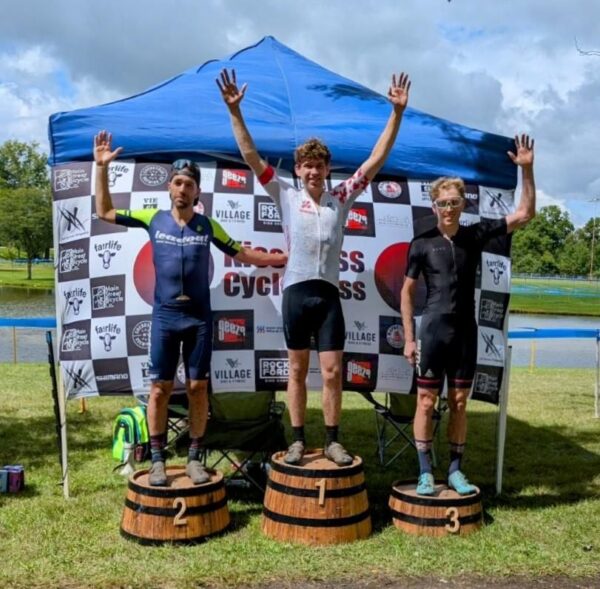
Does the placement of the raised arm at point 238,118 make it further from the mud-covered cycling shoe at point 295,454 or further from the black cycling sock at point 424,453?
the black cycling sock at point 424,453

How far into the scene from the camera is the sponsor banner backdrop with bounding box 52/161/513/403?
14.0 ft

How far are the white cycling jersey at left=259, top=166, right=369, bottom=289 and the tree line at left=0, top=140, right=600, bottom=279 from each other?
111 ft

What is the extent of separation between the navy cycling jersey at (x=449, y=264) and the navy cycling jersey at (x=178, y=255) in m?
1.28

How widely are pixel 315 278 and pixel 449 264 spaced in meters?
0.84

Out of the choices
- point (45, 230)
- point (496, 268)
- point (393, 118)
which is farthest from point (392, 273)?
point (45, 230)

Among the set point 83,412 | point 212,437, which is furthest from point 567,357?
point 212,437

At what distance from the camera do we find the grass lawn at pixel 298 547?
3.25m

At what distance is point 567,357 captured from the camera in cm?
1673

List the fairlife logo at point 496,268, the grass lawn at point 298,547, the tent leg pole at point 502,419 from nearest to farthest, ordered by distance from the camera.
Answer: the grass lawn at point 298,547 → the tent leg pole at point 502,419 → the fairlife logo at point 496,268

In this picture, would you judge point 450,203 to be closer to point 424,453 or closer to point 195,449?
point 424,453

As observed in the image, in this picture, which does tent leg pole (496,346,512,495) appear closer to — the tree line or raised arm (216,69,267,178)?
raised arm (216,69,267,178)

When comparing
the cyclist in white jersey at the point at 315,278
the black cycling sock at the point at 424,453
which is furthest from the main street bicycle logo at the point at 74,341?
the black cycling sock at the point at 424,453

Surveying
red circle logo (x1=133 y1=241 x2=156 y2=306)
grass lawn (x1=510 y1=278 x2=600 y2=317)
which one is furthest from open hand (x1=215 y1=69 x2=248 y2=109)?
grass lawn (x1=510 y1=278 x2=600 y2=317)

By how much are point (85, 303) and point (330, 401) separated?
1772mm
